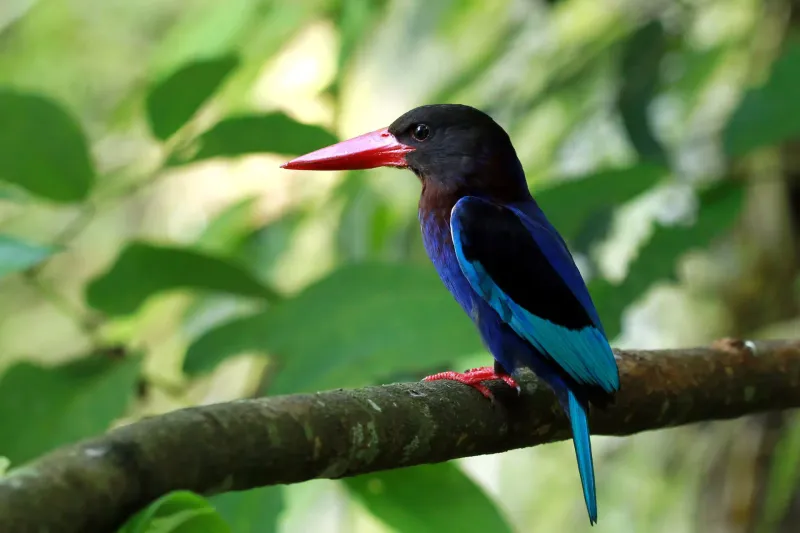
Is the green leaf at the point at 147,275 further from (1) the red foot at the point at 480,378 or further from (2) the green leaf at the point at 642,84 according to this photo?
(2) the green leaf at the point at 642,84

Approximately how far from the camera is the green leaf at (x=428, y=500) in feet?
3.72

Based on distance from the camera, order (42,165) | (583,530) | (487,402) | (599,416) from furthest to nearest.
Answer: (583,530), (42,165), (599,416), (487,402)

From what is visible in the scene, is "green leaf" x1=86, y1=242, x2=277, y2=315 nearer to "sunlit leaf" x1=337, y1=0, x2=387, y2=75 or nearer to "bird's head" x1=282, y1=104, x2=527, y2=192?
"bird's head" x1=282, y1=104, x2=527, y2=192

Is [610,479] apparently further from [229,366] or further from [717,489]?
[229,366]

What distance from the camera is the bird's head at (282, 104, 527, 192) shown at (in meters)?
1.40

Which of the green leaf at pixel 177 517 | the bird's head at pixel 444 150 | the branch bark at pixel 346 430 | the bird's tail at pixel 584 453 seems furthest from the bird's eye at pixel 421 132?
the green leaf at pixel 177 517

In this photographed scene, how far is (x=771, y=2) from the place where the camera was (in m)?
2.52

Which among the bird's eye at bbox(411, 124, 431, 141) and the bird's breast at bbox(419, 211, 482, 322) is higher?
the bird's eye at bbox(411, 124, 431, 141)

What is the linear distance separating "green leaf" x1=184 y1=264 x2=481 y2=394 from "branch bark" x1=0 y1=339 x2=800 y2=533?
143mm

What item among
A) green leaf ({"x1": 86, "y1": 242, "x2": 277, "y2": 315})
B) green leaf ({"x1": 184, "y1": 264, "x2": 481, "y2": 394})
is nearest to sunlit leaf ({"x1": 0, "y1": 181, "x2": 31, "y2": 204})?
green leaf ({"x1": 86, "y1": 242, "x2": 277, "y2": 315})

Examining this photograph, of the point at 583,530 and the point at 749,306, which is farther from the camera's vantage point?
the point at 583,530

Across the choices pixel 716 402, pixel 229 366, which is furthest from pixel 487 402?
pixel 229 366

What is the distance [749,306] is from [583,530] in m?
0.87

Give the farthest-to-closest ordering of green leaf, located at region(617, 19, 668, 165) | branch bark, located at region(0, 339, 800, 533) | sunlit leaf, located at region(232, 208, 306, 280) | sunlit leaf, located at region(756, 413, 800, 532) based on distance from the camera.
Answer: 1. sunlit leaf, located at region(232, 208, 306, 280)
2. green leaf, located at region(617, 19, 668, 165)
3. sunlit leaf, located at region(756, 413, 800, 532)
4. branch bark, located at region(0, 339, 800, 533)
